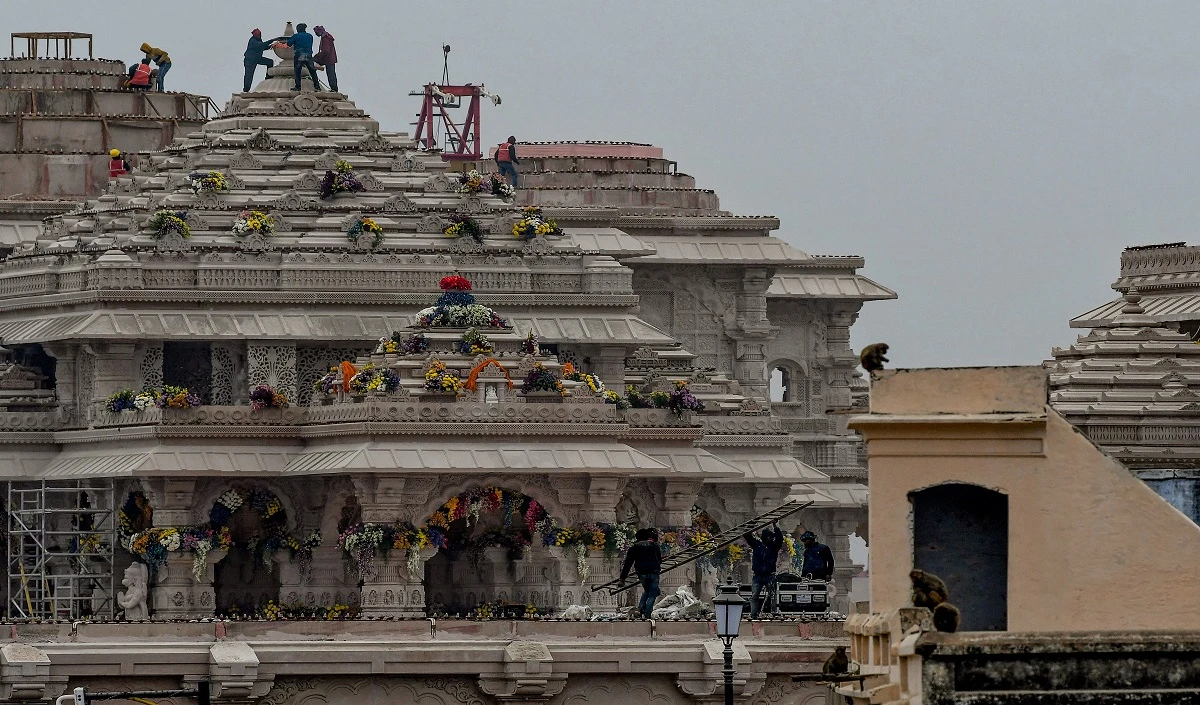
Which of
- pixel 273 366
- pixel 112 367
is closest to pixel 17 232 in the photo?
pixel 273 366

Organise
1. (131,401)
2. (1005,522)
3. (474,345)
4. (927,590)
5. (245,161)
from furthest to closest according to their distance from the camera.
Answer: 1. (245,161)
2. (131,401)
3. (474,345)
4. (1005,522)
5. (927,590)

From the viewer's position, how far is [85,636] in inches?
3000

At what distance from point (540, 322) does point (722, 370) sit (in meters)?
18.9

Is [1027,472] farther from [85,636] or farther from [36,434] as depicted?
[36,434]

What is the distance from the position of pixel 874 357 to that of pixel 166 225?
50554 millimetres

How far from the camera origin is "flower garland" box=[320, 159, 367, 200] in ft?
348

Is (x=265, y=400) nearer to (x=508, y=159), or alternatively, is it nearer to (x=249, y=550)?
(x=249, y=550)

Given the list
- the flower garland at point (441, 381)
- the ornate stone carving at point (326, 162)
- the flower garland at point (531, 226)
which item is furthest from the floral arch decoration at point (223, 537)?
the ornate stone carving at point (326, 162)

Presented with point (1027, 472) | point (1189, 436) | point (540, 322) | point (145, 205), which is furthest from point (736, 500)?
point (1027, 472)

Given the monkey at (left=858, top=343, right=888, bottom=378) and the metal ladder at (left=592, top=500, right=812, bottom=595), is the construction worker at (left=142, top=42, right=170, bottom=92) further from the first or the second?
the monkey at (left=858, top=343, right=888, bottom=378)

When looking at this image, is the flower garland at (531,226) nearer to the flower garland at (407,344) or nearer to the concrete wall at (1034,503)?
the flower garland at (407,344)

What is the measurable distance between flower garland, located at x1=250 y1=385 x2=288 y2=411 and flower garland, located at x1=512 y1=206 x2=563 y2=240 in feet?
30.6

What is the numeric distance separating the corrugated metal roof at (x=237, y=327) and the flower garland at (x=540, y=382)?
7148 millimetres

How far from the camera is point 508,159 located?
436 feet
